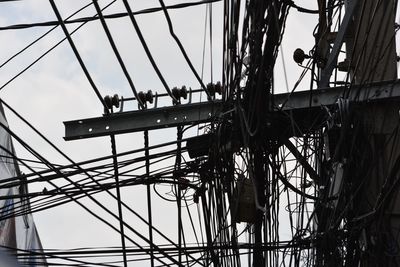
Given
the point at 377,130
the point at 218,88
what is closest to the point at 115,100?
the point at 218,88

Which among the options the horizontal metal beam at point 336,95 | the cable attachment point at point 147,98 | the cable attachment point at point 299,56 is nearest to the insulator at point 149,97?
the cable attachment point at point 147,98

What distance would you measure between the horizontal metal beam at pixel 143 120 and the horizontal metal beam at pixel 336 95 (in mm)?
498

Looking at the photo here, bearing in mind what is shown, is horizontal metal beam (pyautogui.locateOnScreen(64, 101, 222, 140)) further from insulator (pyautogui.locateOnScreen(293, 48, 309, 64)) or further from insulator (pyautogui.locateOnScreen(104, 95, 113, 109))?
insulator (pyautogui.locateOnScreen(293, 48, 309, 64))

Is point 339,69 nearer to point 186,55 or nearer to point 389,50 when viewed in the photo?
point 389,50

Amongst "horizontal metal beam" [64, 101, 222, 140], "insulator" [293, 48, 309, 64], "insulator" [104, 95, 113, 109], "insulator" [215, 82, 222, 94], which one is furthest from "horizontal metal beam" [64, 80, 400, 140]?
"insulator" [293, 48, 309, 64]

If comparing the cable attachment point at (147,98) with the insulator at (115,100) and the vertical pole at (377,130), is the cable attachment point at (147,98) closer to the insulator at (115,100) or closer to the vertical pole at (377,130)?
the insulator at (115,100)

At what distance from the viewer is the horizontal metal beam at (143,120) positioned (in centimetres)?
711

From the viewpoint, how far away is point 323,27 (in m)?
7.40

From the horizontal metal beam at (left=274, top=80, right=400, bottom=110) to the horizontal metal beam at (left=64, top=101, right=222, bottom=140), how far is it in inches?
19.6

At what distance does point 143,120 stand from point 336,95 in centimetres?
141

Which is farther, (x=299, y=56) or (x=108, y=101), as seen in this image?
(x=299, y=56)

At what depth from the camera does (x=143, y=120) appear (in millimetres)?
7199

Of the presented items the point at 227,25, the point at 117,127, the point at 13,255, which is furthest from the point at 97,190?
the point at 227,25

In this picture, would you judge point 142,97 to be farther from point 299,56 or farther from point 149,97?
point 299,56
